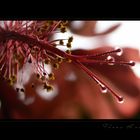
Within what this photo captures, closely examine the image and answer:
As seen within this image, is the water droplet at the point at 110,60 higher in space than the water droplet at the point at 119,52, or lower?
lower

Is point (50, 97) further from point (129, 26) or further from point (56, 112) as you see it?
point (129, 26)

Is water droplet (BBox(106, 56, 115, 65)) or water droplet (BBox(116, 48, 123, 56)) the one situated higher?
water droplet (BBox(116, 48, 123, 56))

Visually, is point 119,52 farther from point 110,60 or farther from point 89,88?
point 89,88
